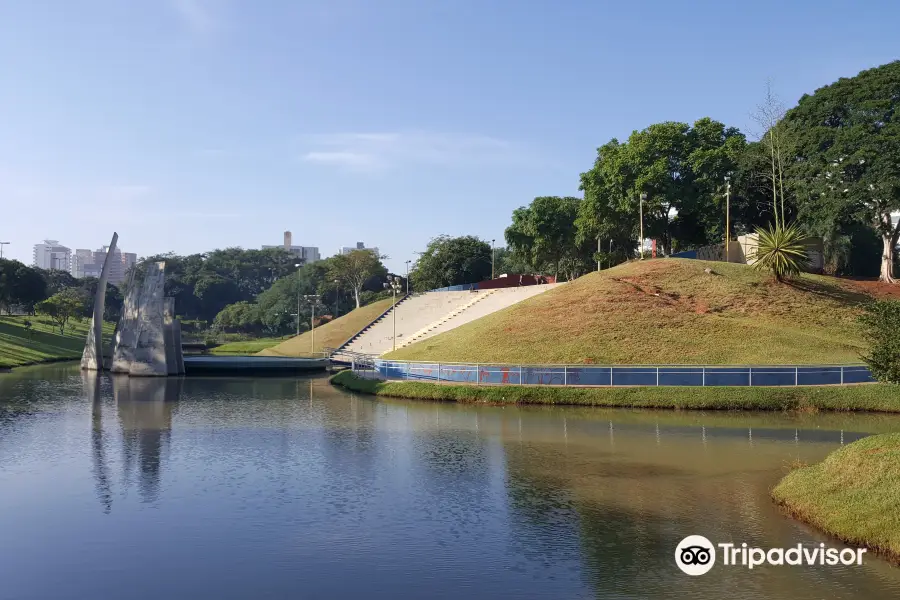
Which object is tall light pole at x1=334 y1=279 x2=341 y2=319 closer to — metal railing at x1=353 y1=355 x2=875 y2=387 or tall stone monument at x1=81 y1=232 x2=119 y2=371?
tall stone monument at x1=81 y1=232 x2=119 y2=371

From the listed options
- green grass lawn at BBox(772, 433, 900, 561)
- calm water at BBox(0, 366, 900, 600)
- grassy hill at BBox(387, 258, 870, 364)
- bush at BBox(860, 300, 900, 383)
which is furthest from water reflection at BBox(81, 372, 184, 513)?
bush at BBox(860, 300, 900, 383)

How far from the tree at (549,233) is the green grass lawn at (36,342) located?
4871cm

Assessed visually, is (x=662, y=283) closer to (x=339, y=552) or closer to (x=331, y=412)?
(x=331, y=412)

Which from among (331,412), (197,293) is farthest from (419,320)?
(197,293)

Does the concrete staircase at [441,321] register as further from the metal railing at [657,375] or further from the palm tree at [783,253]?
the palm tree at [783,253]

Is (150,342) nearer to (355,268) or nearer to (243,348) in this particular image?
(243,348)

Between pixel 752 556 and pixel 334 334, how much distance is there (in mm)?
65275

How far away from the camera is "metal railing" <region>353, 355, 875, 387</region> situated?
38469 mm

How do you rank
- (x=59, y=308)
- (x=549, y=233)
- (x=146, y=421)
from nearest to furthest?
(x=146, y=421) < (x=549, y=233) < (x=59, y=308)

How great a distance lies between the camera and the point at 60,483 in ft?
72.2

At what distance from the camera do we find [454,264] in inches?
4006

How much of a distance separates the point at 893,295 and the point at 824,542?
153 feet

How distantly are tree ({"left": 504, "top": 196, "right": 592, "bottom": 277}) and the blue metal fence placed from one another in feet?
153

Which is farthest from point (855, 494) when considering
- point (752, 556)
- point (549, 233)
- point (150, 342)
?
point (549, 233)
